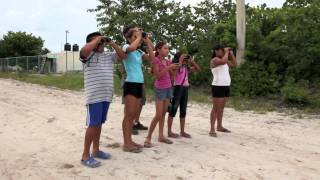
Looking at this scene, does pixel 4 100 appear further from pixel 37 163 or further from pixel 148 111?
pixel 37 163

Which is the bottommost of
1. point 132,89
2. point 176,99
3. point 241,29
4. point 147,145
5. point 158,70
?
point 147,145

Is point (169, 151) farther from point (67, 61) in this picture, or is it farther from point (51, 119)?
point (67, 61)

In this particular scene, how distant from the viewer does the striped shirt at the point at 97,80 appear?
684 cm

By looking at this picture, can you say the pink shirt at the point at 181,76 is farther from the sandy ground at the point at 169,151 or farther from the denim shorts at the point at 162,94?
the sandy ground at the point at 169,151

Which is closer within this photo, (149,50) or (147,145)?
(149,50)

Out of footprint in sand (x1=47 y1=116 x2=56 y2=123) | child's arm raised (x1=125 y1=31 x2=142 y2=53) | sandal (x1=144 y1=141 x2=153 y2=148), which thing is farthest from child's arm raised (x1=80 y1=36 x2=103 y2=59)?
footprint in sand (x1=47 y1=116 x2=56 y2=123)

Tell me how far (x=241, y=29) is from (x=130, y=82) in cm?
1153

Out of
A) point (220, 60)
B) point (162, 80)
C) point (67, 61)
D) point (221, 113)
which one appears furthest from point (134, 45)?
point (67, 61)

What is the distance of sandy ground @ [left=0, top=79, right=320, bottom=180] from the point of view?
22.1 feet

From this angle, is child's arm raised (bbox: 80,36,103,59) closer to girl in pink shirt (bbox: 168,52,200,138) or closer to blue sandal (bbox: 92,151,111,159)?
blue sandal (bbox: 92,151,111,159)

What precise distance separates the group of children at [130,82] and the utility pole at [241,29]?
30.1 feet

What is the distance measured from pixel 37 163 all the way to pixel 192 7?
16.2m

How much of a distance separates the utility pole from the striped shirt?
39.1 feet

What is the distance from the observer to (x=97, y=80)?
685 cm
